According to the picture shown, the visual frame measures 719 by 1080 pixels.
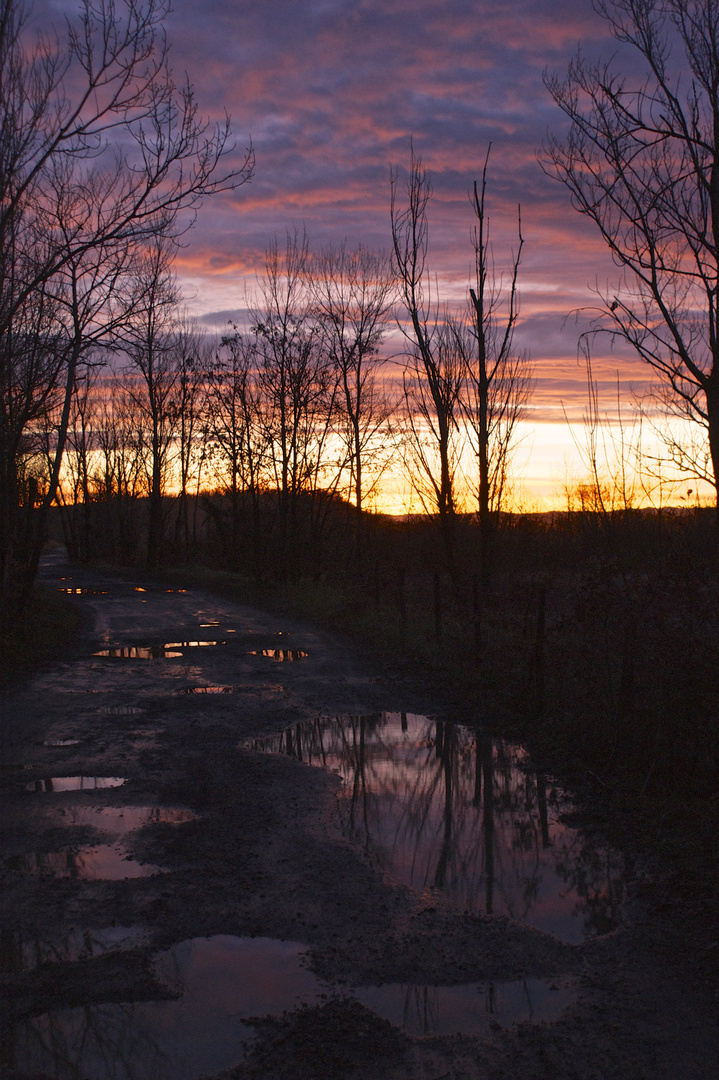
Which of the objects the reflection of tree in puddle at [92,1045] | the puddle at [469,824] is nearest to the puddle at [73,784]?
the puddle at [469,824]

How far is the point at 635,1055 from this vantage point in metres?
3.16

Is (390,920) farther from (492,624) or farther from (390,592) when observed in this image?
(390,592)

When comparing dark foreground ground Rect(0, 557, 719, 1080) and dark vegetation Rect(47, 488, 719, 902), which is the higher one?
dark vegetation Rect(47, 488, 719, 902)

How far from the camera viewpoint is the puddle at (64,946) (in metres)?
3.81

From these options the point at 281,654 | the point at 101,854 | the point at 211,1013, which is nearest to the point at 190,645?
the point at 281,654

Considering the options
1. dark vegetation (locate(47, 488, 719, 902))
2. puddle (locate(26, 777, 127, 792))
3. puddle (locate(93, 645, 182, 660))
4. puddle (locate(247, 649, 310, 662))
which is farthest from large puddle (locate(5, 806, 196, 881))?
puddle (locate(93, 645, 182, 660))

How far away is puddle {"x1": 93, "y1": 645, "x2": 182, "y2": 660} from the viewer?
44.1 feet

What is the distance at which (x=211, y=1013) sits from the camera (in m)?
3.44

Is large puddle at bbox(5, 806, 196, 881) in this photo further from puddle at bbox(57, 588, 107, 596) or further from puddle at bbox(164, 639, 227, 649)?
puddle at bbox(57, 588, 107, 596)

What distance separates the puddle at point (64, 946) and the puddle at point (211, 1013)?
0.28m

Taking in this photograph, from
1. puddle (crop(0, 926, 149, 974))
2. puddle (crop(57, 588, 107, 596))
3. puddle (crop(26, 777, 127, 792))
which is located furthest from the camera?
puddle (crop(57, 588, 107, 596))

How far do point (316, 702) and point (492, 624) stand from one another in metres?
4.07

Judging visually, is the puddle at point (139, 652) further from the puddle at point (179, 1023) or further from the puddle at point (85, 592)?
the puddle at point (85, 592)

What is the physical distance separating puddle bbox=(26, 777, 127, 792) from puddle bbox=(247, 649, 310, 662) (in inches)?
253
